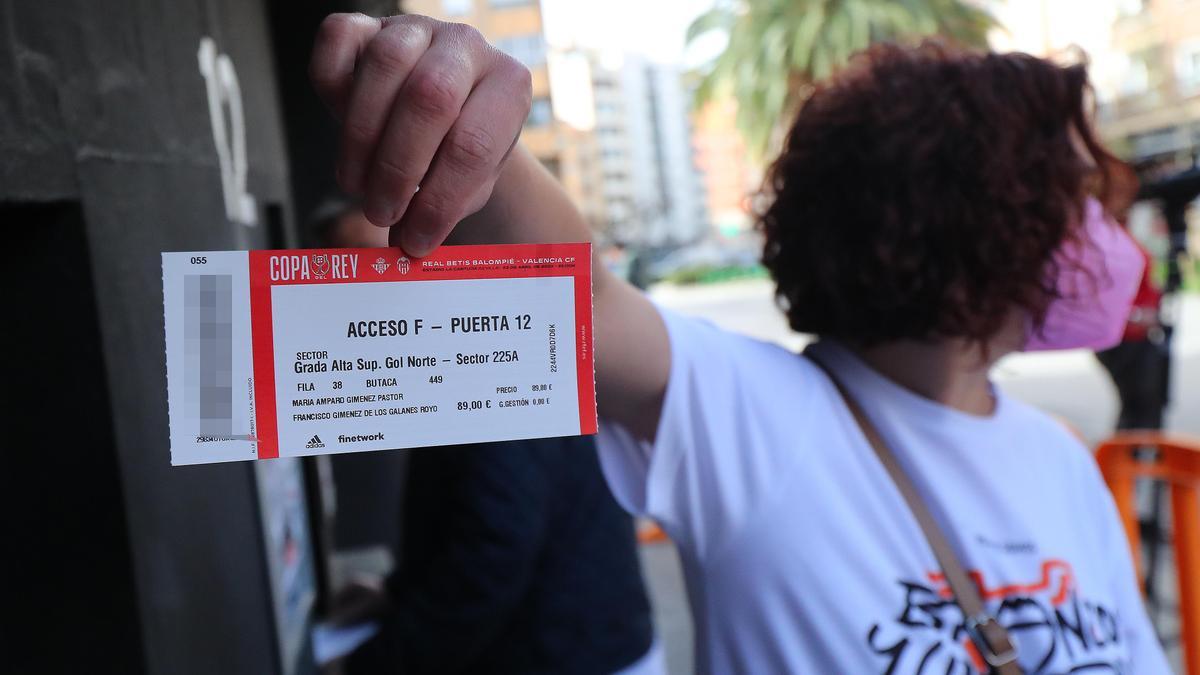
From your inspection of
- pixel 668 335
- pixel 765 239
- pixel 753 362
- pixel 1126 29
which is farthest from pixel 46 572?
pixel 1126 29

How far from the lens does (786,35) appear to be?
1659 centimetres

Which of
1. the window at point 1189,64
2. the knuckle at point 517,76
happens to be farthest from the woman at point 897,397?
the window at point 1189,64

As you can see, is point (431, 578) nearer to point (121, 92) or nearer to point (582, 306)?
point (121, 92)

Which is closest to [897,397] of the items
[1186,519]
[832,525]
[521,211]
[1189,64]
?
[832,525]

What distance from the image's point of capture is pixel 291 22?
15.0ft

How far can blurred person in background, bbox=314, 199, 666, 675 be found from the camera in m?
1.86

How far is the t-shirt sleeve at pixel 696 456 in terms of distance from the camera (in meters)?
1.27

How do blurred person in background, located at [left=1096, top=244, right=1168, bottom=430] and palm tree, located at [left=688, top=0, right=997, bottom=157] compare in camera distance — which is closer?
blurred person in background, located at [left=1096, top=244, right=1168, bottom=430]

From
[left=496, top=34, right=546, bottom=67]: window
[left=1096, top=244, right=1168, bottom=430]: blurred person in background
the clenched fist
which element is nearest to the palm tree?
[left=1096, top=244, right=1168, bottom=430]: blurred person in background

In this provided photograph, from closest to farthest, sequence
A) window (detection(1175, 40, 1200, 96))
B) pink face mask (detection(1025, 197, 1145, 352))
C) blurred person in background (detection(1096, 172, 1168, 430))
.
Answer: pink face mask (detection(1025, 197, 1145, 352)) → blurred person in background (detection(1096, 172, 1168, 430)) → window (detection(1175, 40, 1200, 96))

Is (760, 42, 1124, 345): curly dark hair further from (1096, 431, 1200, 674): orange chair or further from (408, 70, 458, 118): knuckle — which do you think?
(1096, 431, 1200, 674): orange chair

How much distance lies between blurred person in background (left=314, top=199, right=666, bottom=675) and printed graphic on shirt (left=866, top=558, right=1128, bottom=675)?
2.83 feet

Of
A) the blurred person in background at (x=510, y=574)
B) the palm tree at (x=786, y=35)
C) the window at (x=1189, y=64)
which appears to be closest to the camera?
the blurred person in background at (x=510, y=574)

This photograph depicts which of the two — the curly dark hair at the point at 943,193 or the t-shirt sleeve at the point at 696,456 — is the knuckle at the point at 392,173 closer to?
the t-shirt sleeve at the point at 696,456
